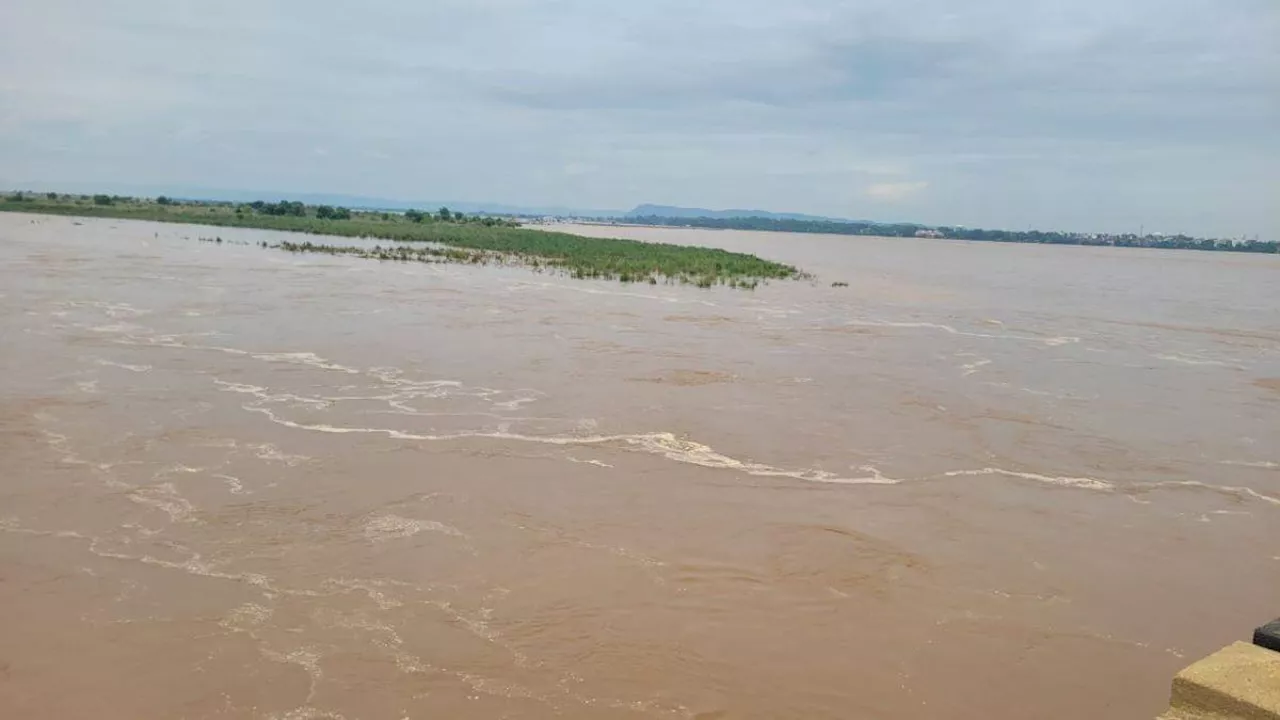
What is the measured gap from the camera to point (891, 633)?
589 cm

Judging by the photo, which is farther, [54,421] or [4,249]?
[4,249]

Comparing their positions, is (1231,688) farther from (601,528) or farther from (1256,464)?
(1256,464)

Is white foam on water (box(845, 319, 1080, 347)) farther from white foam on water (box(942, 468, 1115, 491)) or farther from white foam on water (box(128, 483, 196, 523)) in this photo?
white foam on water (box(128, 483, 196, 523))

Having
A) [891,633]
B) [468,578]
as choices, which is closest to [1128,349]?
[891,633]

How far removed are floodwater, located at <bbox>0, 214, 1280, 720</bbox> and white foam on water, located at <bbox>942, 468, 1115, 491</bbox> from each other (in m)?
0.04

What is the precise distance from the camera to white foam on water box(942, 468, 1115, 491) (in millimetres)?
9477

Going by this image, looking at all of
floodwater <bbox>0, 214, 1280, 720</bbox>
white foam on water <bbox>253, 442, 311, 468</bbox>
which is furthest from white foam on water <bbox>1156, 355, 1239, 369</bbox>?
white foam on water <bbox>253, 442, 311, 468</bbox>

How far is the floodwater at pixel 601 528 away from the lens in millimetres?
5148

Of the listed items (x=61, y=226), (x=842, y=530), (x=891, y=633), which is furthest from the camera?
(x=61, y=226)

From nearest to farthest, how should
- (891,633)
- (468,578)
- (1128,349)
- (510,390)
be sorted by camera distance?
1. (891,633)
2. (468,578)
3. (510,390)
4. (1128,349)

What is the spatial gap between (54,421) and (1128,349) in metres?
20.9

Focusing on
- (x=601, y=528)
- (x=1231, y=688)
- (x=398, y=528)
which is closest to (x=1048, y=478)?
(x=601, y=528)

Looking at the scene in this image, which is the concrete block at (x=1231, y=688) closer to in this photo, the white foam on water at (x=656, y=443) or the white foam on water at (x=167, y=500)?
the white foam on water at (x=656, y=443)

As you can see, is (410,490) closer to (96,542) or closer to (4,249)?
(96,542)
